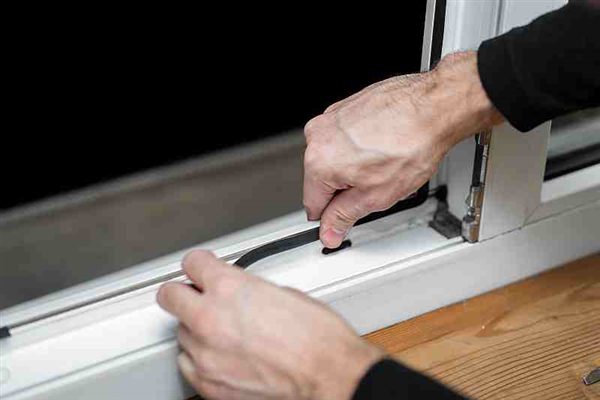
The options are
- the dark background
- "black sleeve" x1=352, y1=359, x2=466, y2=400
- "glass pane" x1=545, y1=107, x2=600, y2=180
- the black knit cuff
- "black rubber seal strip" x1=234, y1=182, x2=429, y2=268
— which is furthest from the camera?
the dark background

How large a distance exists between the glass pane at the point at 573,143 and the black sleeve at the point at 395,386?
41 cm

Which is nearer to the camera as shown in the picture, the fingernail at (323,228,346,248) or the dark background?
the fingernail at (323,228,346,248)

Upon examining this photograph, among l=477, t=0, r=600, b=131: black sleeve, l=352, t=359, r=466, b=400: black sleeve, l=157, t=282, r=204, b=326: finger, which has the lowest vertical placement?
l=352, t=359, r=466, b=400: black sleeve

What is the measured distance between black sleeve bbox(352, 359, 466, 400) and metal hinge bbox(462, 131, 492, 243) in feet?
0.95

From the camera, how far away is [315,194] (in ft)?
2.51

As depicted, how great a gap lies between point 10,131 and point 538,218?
0.95 metres

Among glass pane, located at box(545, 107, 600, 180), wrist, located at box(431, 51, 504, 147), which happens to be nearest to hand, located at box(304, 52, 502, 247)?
wrist, located at box(431, 51, 504, 147)

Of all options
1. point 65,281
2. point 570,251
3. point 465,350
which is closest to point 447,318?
point 465,350

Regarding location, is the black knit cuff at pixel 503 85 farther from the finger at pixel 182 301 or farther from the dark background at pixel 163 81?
the dark background at pixel 163 81

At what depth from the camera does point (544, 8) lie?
2.58 feet

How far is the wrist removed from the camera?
719 millimetres

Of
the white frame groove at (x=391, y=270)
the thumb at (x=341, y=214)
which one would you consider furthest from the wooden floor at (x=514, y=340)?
the thumb at (x=341, y=214)

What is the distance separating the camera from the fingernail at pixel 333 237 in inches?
31.3

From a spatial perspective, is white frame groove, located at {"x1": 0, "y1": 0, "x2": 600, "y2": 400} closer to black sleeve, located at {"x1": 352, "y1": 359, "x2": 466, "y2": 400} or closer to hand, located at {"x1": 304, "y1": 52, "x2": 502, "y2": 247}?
hand, located at {"x1": 304, "y1": 52, "x2": 502, "y2": 247}
